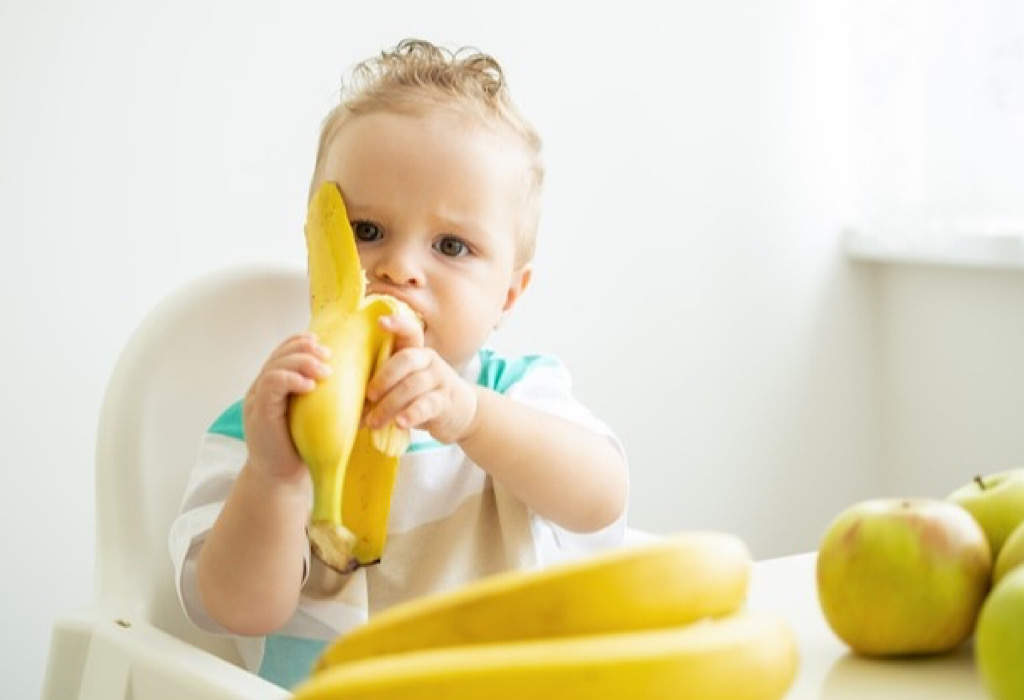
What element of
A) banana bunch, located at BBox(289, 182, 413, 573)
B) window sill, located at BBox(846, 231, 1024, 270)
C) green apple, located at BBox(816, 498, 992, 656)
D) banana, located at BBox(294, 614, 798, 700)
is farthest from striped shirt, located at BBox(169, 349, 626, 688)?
window sill, located at BBox(846, 231, 1024, 270)

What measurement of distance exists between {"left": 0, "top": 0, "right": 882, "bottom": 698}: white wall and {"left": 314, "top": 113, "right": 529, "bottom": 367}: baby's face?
63 cm

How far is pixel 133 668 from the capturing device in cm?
88

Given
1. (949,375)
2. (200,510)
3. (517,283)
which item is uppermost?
(517,283)

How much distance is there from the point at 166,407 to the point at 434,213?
260mm

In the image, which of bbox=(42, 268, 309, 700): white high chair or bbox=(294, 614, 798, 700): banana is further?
bbox=(42, 268, 309, 700): white high chair

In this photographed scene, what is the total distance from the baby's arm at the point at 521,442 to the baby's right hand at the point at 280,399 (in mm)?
70

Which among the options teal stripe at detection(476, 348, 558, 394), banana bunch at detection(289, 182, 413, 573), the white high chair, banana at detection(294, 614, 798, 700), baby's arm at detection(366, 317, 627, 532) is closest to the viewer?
banana at detection(294, 614, 798, 700)

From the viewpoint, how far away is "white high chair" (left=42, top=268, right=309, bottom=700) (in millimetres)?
954

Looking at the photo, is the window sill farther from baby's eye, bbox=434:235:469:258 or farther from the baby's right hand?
the baby's right hand

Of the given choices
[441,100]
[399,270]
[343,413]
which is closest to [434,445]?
[399,270]

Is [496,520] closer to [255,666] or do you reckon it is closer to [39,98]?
[255,666]

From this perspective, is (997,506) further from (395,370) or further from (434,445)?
(434,445)

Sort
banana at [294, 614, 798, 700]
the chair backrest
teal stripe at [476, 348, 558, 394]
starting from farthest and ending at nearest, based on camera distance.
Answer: teal stripe at [476, 348, 558, 394], the chair backrest, banana at [294, 614, 798, 700]

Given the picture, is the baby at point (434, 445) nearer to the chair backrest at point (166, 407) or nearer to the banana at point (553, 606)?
the chair backrest at point (166, 407)
